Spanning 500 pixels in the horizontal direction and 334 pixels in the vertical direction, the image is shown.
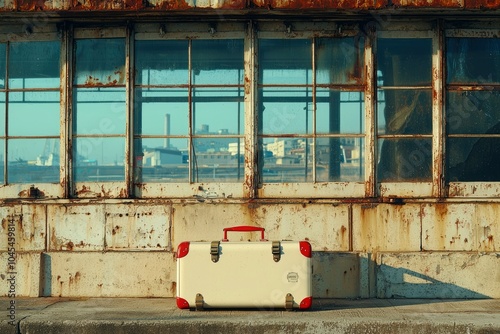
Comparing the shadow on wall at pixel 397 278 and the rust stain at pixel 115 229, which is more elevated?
the rust stain at pixel 115 229

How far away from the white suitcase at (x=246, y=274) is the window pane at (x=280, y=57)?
2130 millimetres

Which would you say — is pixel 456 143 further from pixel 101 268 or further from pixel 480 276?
pixel 101 268

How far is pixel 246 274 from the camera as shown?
8812mm

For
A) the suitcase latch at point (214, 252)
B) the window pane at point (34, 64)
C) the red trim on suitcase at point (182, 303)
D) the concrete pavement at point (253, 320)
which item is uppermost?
the window pane at point (34, 64)

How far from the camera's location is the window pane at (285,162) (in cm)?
1009

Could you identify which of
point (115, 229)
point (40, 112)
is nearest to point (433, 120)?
point (115, 229)

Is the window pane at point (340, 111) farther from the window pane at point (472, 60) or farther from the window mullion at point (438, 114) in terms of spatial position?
the window pane at point (472, 60)

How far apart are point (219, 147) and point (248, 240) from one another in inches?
42.4

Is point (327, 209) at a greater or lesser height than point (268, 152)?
lesser

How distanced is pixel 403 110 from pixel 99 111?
3.33 m

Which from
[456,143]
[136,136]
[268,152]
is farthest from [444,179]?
[136,136]

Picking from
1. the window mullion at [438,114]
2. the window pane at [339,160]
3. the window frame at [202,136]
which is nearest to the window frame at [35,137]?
the window frame at [202,136]

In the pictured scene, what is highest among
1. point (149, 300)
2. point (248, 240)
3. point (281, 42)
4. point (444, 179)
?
point (281, 42)

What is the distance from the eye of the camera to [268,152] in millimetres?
10148
